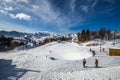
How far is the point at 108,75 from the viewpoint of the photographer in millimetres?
24031

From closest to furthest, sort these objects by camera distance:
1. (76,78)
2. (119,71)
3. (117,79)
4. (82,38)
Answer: (117,79)
(76,78)
(119,71)
(82,38)

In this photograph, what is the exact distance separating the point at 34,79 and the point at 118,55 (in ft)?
108

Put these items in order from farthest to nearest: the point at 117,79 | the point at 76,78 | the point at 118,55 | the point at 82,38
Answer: the point at 82,38 → the point at 118,55 → the point at 76,78 → the point at 117,79

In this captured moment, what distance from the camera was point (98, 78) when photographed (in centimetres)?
2328

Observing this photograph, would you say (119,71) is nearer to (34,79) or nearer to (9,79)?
(34,79)

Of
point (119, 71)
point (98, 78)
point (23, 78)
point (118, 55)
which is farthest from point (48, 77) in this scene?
point (118, 55)

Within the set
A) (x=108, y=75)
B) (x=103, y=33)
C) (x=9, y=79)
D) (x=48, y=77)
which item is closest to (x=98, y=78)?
(x=108, y=75)

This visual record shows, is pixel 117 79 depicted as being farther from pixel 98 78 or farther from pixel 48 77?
pixel 48 77

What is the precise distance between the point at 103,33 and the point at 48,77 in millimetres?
125219

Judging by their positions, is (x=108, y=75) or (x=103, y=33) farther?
(x=103, y=33)

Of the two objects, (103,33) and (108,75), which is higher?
(103,33)

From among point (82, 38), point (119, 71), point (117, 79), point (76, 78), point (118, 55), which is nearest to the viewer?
point (117, 79)

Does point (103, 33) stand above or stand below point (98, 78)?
above

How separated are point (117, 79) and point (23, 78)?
14.8 metres
